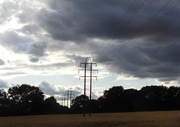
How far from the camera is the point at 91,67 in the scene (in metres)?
84.3

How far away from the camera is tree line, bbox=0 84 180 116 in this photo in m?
158

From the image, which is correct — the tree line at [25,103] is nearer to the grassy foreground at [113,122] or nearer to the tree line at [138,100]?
the tree line at [138,100]

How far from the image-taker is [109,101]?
18025 cm

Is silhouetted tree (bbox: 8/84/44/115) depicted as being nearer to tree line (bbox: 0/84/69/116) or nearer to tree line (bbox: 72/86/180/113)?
tree line (bbox: 0/84/69/116)

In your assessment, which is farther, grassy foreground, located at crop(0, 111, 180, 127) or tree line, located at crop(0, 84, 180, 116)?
tree line, located at crop(0, 84, 180, 116)

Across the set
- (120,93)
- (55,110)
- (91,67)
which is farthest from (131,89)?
(91,67)

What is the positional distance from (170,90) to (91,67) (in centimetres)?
9345

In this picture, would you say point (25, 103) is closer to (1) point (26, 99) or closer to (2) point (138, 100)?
(1) point (26, 99)

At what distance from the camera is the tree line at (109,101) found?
158500 millimetres

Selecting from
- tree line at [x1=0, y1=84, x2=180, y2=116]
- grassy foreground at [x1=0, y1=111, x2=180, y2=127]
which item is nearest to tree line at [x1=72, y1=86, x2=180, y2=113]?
tree line at [x1=0, y1=84, x2=180, y2=116]

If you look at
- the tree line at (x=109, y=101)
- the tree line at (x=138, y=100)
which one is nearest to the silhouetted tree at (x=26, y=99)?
the tree line at (x=109, y=101)

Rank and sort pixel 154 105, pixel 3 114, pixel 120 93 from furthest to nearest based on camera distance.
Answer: pixel 120 93 → pixel 154 105 → pixel 3 114

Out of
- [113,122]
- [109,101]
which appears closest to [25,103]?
[109,101]

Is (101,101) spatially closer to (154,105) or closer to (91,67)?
(154,105)
